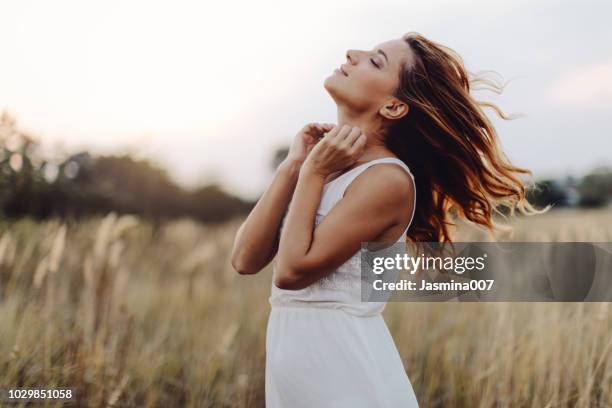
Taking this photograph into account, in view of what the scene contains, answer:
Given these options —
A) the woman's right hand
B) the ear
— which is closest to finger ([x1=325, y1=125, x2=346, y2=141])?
the ear

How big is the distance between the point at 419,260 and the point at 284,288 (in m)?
0.77

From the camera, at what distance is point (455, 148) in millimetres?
2232

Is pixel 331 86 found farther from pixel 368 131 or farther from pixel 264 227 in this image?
pixel 264 227

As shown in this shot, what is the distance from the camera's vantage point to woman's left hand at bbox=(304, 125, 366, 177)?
189 centimetres

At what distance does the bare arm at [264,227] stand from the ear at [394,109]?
367mm

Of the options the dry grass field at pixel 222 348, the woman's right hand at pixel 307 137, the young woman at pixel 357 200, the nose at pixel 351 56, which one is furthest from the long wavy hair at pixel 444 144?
the dry grass field at pixel 222 348

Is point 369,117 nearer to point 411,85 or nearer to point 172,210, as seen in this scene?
point 411,85

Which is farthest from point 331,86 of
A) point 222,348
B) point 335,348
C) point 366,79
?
point 222,348

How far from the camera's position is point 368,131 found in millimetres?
2127

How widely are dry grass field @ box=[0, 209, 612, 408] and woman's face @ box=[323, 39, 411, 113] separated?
165cm

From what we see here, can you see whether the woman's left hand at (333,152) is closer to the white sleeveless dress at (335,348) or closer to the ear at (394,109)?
the white sleeveless dress at (335,348)

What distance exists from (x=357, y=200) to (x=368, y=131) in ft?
1.18

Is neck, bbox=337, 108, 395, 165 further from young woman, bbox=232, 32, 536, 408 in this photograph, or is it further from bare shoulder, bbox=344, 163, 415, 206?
bare shoulder, bbox=344, 163, 415, 206

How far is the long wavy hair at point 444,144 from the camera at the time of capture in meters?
2.18
